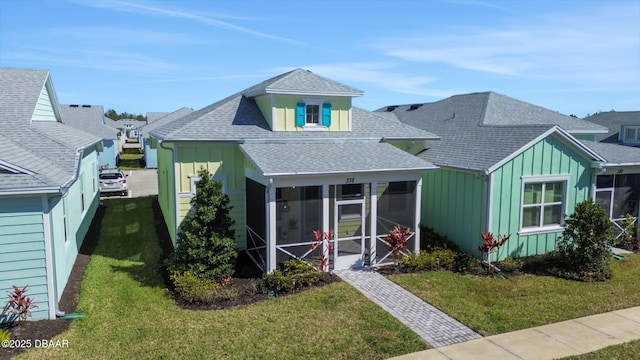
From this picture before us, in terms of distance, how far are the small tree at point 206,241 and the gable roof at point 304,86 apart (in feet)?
14.4

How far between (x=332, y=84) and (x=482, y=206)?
22.9ft

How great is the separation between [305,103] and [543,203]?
357 inches

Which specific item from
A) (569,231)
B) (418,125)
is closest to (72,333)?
(569,231)

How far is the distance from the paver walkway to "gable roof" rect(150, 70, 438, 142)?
17.2 ft

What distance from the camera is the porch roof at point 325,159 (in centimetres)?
1265

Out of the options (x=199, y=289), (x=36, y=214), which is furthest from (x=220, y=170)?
(x=36, y=214)

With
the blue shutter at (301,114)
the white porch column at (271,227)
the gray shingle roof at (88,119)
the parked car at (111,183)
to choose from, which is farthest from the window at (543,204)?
the gray shingle roof at (88,119)

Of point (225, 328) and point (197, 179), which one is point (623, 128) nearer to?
point (197, 179)

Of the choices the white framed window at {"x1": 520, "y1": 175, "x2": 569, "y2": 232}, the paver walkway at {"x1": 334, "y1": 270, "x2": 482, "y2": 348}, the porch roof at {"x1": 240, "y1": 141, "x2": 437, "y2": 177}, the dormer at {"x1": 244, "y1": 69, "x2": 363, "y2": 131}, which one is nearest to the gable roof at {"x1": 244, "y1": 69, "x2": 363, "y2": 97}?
the dormer at {"x1": 244, "y1": 69, "x2": 363, "y2": 131}

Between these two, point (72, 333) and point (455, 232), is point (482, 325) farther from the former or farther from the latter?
point (72, 333)

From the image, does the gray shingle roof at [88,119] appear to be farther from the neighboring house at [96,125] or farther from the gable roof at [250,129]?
the gable roof at [250,129]

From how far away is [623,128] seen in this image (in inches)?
1390

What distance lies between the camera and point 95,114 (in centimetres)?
4634

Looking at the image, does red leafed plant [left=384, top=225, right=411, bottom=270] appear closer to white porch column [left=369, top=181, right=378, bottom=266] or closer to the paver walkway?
white porch column [left=369, top=181, right=378, bottom=266]
